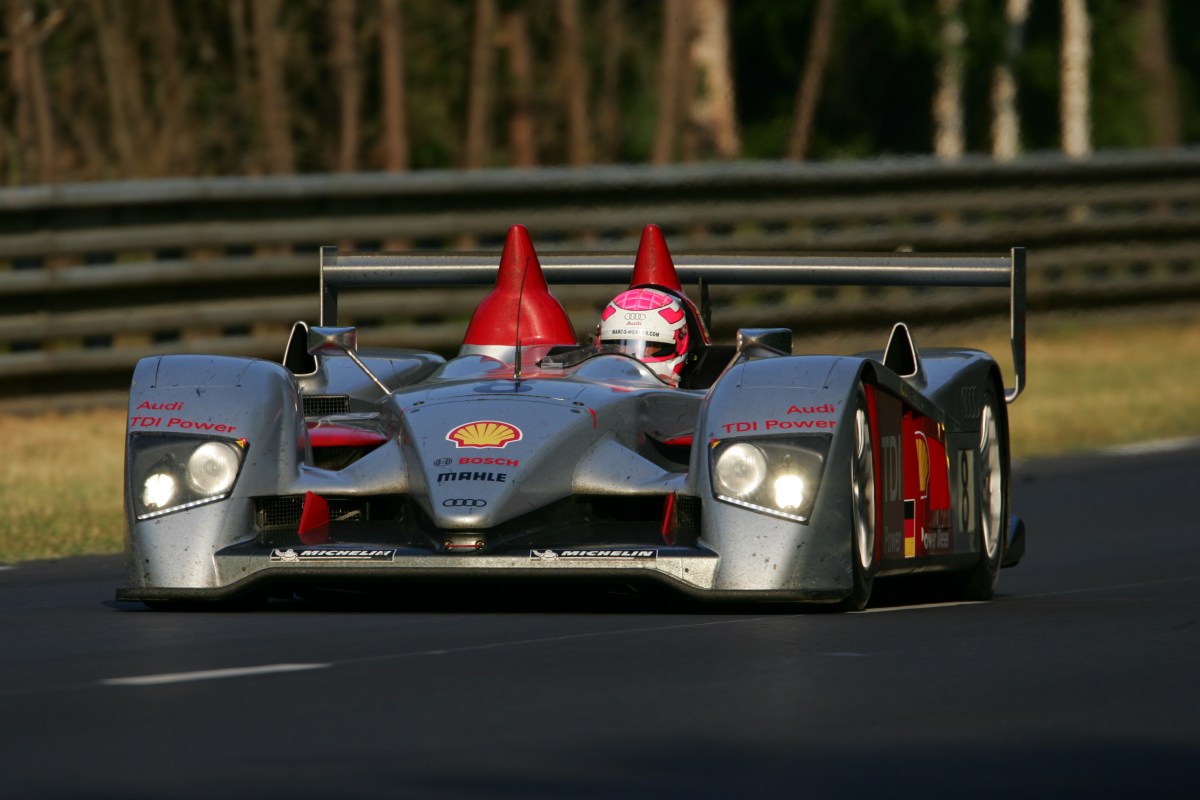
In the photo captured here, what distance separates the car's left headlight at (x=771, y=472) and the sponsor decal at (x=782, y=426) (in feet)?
0.09

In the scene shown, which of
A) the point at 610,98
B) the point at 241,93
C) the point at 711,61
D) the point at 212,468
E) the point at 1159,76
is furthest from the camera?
the point at 1159,76

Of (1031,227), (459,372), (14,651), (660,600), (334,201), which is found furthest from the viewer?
(1031,227)

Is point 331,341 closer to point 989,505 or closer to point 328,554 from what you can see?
point 328,554

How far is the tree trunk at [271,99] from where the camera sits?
57.6 ft

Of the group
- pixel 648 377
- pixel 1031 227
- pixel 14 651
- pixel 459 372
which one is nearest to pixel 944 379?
pixel 648 377

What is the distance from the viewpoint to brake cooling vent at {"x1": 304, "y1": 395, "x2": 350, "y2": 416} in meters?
8.20

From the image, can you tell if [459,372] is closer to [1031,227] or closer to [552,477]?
[552,477]

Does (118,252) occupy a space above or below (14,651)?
above

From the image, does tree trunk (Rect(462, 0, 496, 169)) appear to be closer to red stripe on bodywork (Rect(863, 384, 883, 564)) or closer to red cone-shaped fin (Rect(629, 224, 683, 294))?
red cone-shaped fin (Rect(629, 224, 683, 294))

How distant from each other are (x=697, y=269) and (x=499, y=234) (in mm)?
6093

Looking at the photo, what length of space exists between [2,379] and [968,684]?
8.81 m

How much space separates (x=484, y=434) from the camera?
6.95m

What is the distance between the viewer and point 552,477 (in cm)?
688

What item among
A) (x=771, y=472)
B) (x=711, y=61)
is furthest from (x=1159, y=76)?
(x=771, y=472)
